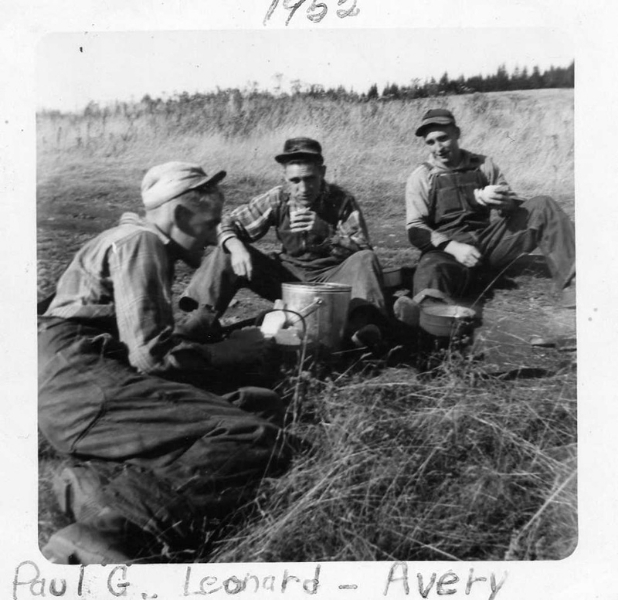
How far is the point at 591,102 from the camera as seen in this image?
4.00 meters

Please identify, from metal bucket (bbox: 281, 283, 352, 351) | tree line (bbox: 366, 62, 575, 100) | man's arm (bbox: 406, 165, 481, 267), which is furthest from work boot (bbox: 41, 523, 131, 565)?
tree line (bbox: 366, 62, 575, 100)

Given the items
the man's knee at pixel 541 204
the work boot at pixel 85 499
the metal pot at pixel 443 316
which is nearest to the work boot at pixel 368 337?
the metal pot at pixel 443 316

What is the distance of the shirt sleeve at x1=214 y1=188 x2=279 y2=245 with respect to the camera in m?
4.06

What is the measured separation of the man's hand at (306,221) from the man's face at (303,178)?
0.22 feet

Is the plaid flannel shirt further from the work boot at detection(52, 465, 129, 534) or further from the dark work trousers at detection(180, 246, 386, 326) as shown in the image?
the work boot at detection(52, 465, 129, 534)

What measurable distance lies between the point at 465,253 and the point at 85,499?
2.17m

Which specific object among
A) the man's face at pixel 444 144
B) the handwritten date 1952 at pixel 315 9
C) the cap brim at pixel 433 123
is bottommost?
the man's face at pixel 444 144

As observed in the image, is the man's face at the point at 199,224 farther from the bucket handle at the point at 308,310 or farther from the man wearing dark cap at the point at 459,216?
the man wearing dark cap at the point at 459,216

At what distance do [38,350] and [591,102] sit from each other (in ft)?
9.61

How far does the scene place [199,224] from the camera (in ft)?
13.1

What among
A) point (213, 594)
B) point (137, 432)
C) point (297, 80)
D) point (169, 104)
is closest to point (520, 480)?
point (213, 594)

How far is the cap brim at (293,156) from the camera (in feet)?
13.3

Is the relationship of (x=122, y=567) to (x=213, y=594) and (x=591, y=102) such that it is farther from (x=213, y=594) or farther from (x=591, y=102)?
(x=591, y=102)

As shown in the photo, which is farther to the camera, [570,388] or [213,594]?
[570,388]
